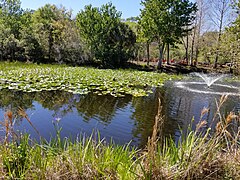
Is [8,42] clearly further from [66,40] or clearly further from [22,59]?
[66,40]

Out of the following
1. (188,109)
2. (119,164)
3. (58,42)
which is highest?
(58,42)

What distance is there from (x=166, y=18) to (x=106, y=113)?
1923 centimetres

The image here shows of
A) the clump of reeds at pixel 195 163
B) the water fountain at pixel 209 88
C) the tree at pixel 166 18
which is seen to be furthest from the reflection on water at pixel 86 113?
the tree at pixel 166 18

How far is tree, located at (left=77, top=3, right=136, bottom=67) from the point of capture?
76.1ft

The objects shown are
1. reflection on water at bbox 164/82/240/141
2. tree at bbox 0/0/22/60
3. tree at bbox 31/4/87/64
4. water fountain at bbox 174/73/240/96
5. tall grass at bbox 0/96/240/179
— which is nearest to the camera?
tall grass at bbox 0/96/240/179

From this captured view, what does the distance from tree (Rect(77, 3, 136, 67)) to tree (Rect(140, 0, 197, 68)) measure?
2761 mm

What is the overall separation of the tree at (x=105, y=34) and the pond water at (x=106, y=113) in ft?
45.5

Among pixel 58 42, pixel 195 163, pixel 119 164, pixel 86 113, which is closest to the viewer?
pixel 195 163

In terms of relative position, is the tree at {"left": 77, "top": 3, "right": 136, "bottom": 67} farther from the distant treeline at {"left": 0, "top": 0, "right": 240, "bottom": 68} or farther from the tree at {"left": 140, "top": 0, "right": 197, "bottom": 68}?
the tree at {"left": 140, "top": 0, "right": 197, "bottom": 68}

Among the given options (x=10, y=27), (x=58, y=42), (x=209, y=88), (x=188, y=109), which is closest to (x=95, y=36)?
(x=58, y=42)

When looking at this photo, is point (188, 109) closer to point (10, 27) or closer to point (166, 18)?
point (166, 18)

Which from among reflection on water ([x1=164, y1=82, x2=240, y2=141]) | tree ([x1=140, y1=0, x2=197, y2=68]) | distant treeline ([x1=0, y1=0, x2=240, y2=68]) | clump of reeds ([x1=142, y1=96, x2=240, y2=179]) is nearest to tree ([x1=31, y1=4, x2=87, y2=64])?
distant treeline ([x1=0, y1=0, x2=240, y2=68])

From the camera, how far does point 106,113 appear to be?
707 centimetres

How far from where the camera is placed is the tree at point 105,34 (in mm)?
23203
